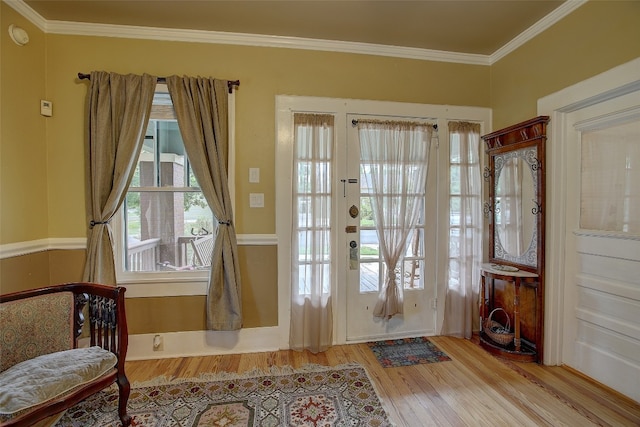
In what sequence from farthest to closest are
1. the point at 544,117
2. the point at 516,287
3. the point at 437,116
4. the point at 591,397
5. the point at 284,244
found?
1. the point at 437,116
2. the point at 284,244
3. the point at 516,287
4. the point at 544,117
5. the point at 591,397

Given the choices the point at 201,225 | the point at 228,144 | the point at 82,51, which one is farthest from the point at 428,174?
the point at 82,51

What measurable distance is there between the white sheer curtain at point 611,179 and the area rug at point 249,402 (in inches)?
77.6

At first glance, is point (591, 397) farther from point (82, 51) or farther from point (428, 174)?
point (82, 51)

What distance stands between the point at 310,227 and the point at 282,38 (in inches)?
64.4

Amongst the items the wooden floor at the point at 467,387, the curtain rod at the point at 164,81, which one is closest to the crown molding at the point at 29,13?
the curtain rod at the point at 164,81

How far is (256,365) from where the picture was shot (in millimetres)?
2223

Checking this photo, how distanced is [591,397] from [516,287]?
77cm

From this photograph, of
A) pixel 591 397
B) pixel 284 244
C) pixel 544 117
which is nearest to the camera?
pixel 591 397

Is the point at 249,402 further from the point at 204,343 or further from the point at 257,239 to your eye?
the point at 257,239

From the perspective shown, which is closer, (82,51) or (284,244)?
(82,51)

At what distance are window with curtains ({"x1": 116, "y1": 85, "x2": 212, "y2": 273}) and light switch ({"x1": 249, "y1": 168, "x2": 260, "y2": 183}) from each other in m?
0.45

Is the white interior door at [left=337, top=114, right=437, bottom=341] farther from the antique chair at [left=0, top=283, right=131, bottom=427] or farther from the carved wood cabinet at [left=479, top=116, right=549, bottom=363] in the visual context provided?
the antique chair at [left=0, top=283, right=131, bottom=427]

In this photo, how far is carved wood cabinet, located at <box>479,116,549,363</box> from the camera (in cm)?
220

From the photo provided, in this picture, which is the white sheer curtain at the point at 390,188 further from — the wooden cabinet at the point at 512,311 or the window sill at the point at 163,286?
the window sill at the point at 163,286
